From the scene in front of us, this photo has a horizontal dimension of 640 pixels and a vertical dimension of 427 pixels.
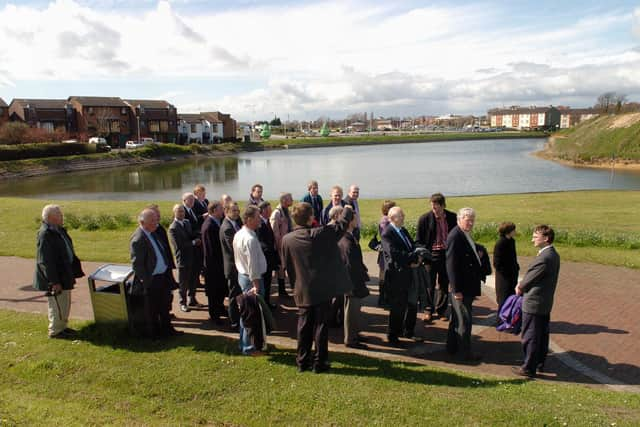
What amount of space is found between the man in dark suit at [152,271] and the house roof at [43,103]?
280 feet

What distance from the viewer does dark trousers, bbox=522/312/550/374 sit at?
549 cm

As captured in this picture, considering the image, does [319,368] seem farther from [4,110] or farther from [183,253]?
[4,110]

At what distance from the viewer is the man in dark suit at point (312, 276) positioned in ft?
17.1

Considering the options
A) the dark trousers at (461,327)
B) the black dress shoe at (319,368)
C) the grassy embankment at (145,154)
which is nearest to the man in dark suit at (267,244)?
the black dress shoe at (319,368)

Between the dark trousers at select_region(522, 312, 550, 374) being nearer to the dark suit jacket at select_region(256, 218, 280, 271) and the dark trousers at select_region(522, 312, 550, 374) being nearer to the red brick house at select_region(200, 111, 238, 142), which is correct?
the dark suit jacket at select_region(256, 218, 280, 271)

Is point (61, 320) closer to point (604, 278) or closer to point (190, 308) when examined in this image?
point (190, 308)

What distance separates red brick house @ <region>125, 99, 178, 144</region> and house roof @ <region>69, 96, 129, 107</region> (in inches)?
83.4

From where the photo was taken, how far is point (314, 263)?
5219 millimetres

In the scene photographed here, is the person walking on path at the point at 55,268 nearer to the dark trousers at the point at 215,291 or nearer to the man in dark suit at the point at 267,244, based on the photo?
the dark trousers at the point at 215,291

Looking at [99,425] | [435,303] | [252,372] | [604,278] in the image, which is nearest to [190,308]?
[252,372]

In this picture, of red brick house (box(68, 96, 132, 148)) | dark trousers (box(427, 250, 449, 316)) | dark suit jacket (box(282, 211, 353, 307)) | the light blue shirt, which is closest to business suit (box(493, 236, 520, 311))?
dark trousers (box(427, 250, 449, 316))

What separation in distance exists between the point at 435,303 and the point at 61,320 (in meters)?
5.77

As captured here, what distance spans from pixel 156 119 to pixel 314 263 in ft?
298

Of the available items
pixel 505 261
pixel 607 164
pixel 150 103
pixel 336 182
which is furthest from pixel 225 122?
pixel 505 261
